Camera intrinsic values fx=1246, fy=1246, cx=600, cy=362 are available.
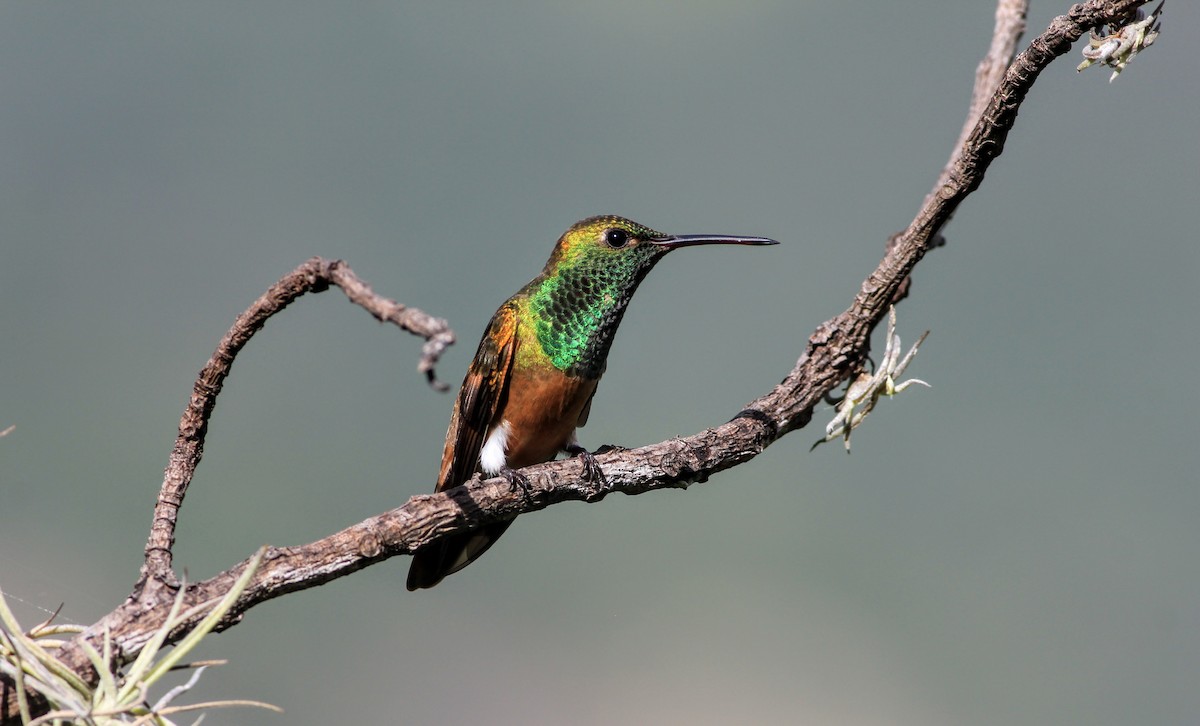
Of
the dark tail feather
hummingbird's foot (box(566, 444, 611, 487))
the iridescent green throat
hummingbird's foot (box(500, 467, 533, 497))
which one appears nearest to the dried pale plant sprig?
hummingbird's foot (box(500, 467, 533, 497))

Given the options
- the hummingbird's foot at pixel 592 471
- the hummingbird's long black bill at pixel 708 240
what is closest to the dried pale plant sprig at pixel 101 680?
the hummingbird's foot at pixel 592 471

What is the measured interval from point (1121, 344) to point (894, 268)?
79.1 meters

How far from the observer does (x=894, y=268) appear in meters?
4.12

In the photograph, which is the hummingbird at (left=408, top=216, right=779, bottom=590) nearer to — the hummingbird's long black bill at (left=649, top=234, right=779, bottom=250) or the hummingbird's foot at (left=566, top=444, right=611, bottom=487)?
the hummingbird's long black bill at (left=649, top=234, right=779, bottom=250)

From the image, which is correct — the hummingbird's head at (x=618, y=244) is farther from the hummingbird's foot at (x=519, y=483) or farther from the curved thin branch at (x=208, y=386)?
the curved thin branch at (x=208, y=386)

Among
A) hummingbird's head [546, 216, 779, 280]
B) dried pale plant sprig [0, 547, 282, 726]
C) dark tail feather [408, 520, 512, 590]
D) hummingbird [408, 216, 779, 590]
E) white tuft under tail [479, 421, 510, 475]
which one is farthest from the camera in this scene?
hummingbird's head [546, 216, 779, 280]

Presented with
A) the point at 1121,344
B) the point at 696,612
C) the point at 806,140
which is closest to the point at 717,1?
the point at 806,140

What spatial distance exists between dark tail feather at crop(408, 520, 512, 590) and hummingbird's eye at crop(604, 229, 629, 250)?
1.30 meters

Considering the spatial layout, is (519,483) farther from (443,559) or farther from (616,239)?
(616,239)

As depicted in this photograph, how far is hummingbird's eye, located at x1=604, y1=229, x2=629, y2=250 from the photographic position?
5.14 meters

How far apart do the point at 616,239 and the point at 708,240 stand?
389mm

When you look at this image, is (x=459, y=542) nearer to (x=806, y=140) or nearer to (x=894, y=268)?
(x=894, y=268)

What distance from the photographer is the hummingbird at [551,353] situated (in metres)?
4.93

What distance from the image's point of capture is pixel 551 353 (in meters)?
4.96
